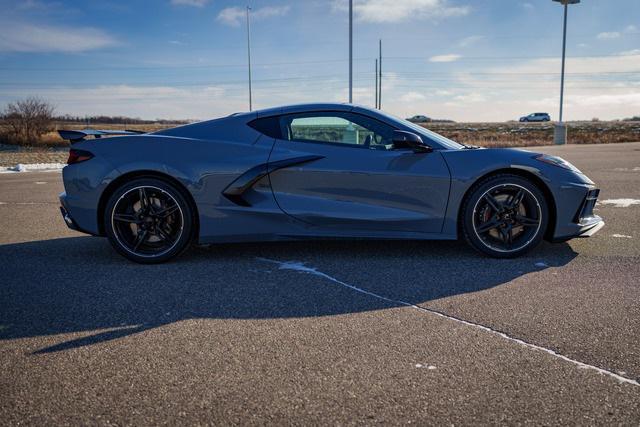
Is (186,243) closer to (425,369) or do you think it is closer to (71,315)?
(71,315)

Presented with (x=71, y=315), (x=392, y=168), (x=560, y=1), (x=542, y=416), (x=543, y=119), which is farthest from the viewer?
(x=543, y=119)

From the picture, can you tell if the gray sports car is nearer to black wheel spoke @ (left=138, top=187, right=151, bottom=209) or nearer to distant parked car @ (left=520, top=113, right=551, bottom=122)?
black wheel spoke @ (left=138, top=187, right=151, bottom=209)

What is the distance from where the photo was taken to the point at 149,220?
473 centimetres

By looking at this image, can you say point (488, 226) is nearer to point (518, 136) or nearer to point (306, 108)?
point (306, 108)

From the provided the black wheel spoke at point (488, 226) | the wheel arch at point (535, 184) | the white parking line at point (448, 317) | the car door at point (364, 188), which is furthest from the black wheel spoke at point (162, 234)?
the black wheel spoke at point (488, 226)

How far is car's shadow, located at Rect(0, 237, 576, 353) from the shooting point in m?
3.35

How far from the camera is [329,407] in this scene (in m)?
2.22

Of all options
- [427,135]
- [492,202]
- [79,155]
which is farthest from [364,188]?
[79,155]

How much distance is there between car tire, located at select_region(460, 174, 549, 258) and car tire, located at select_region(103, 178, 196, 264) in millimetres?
2371

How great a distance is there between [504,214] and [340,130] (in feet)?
5.14

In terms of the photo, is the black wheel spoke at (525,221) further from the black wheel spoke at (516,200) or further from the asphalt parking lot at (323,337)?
the asphalt parking lot at (323,337)

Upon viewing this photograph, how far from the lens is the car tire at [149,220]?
4.69 m

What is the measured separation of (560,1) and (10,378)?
117 ft

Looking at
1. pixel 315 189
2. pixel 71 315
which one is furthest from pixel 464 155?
pixel 71 315
